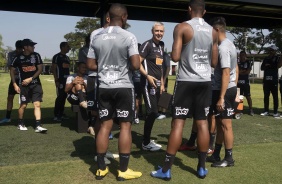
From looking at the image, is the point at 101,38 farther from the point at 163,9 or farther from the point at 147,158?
the point at 163,9

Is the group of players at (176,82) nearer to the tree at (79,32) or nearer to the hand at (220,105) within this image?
the hand at (220,105)

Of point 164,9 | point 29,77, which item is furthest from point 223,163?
point 164,9

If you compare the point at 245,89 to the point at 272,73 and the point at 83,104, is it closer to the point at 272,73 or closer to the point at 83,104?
the point at 272,73

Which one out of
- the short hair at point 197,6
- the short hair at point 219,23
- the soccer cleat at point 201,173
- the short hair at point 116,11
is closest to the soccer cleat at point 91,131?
the soccer cleat at point 201,173

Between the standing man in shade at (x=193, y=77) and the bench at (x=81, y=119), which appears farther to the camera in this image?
the bench at (x=81, y=119)

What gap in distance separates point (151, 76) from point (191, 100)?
126 centimetres

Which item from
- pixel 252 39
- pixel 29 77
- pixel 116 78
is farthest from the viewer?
A: pixel 252 39

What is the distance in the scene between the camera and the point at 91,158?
173 inches

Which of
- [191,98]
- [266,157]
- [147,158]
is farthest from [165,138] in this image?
[191,98]

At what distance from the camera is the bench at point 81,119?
628 cm

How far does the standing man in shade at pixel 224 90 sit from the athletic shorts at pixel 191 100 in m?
0.36

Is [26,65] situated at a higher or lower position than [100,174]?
higher

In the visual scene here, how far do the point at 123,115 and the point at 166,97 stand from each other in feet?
3.14

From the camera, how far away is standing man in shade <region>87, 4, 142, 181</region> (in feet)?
11.5
